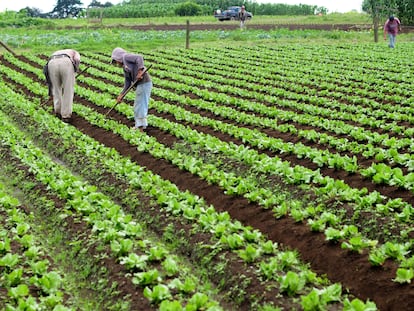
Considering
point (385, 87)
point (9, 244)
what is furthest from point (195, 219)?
point (385, 87)

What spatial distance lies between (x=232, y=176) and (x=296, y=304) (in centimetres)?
358

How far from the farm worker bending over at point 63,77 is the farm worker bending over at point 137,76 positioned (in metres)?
1.80

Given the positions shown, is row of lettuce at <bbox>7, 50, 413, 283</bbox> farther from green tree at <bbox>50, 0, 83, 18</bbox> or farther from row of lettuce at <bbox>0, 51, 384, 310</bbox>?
green tree at <bbox>50, 0, 83, 18</bbox>

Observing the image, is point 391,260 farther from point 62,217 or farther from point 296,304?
point 62,217

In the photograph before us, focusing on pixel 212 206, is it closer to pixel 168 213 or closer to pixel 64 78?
pixel 168 213

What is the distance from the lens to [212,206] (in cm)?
743

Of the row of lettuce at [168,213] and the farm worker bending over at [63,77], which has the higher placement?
the farm worker bending over at [63,77]

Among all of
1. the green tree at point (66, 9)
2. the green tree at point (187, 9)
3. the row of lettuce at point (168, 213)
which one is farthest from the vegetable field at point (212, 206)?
the green tree at point (66, 9)

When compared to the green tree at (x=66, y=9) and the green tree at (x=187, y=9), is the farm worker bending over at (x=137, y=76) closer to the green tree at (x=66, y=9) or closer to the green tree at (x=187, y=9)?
the green tree at (x=187, y=9)


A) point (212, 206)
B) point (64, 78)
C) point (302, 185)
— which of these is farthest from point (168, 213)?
point (64, 78)

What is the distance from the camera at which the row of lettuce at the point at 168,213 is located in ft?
18.0

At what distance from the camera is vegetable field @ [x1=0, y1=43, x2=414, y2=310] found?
5.80m

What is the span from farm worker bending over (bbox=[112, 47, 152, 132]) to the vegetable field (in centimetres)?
39

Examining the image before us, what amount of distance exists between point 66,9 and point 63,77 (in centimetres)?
7380
